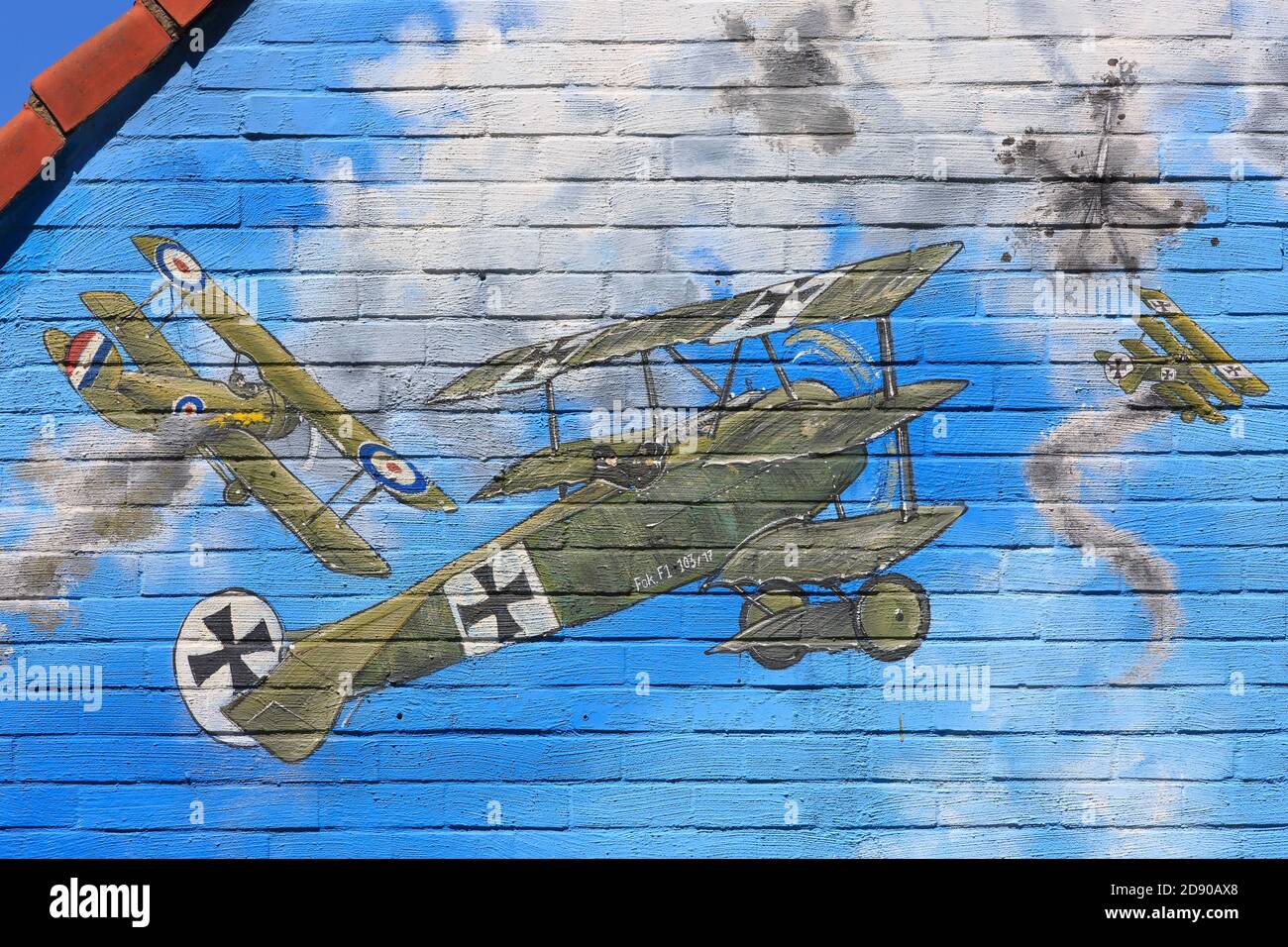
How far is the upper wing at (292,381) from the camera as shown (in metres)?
3.57

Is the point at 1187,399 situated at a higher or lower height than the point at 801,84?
lower

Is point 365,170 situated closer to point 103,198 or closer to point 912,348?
point 103,198

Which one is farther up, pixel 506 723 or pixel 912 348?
pixel 912 348

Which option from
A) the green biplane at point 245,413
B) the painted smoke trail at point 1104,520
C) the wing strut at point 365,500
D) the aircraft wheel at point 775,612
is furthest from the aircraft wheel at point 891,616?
the wing strut at point 365,500

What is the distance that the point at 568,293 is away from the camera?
358 cm

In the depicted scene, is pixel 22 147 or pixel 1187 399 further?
pixel 1187 399

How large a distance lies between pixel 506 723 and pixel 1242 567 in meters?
2.49

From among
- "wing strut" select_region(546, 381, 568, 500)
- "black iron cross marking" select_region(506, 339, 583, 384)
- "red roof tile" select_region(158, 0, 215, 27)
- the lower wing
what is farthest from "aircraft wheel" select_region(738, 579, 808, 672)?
"red roof tile" select_region(158, 0, 215, 27)

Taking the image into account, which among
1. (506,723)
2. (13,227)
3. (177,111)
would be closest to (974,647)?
(506,723)

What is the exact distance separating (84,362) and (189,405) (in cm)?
38

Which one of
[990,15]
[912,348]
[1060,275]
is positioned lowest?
[912,348]

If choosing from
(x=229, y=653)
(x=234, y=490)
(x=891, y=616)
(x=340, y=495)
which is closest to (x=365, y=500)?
(x=340, y=495)

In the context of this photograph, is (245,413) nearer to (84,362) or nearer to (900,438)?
(84,362)

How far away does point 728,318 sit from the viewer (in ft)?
11.7
